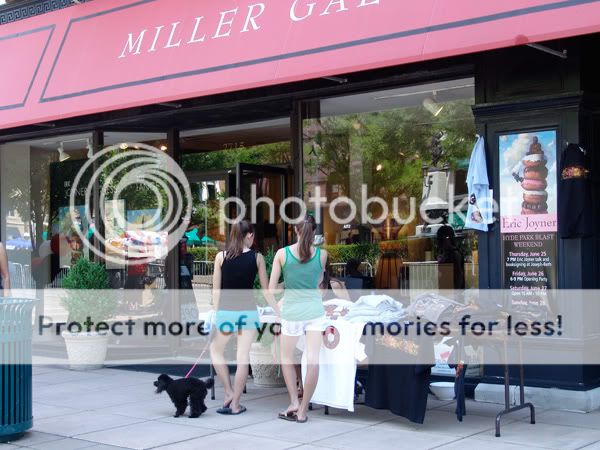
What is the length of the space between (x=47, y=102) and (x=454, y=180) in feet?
18.6

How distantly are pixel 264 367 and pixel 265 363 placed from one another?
0.06 metres

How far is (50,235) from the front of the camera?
13766 millimetres

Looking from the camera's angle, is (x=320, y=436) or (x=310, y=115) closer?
(x=320, y=436)

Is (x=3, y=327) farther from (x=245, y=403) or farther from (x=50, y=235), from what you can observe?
(x=50, y=235)

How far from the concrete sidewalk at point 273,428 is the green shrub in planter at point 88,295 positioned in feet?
7.10

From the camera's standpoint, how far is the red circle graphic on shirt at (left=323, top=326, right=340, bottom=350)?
7336 mm

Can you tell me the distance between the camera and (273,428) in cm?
705

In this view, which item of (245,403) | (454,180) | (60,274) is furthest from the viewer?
(60,274)

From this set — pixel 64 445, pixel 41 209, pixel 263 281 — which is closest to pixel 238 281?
pixel 263 281

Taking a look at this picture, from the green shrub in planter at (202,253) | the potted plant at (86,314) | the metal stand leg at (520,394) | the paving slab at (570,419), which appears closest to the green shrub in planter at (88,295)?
the potted plant at (86,314)

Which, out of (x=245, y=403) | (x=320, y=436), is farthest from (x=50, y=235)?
(x=320, y=436)

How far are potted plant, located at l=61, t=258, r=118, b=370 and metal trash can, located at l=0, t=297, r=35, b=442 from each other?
12.2 feet

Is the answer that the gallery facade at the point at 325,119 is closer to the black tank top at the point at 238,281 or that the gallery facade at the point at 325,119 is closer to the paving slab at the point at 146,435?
the black tank top at the point at 238,281

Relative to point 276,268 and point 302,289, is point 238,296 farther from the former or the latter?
point 302,289
